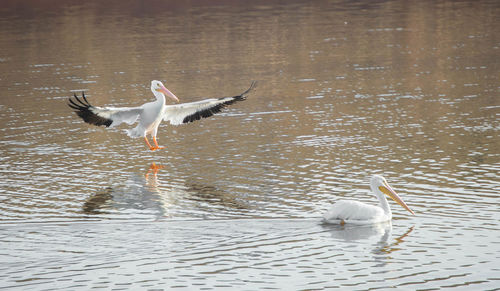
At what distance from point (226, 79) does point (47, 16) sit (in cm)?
2567

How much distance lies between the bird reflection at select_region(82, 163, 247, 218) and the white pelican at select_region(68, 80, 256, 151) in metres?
1.55

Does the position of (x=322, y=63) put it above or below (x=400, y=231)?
above

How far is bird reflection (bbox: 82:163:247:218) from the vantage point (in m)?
11.1

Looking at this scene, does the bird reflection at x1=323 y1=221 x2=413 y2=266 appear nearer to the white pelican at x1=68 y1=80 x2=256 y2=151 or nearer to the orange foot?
the orange foot

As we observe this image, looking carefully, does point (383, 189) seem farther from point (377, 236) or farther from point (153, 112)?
point (153, 112)

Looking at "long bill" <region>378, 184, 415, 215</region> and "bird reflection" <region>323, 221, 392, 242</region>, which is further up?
"long bill" <region>378, 184, 415, 215</region>

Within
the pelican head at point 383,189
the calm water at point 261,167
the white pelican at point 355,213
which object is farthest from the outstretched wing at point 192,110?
the white pelican at point 355,213

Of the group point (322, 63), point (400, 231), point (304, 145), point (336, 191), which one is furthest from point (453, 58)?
point (400, 231)

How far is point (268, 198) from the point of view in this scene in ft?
37.8

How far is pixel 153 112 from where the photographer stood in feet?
48.8

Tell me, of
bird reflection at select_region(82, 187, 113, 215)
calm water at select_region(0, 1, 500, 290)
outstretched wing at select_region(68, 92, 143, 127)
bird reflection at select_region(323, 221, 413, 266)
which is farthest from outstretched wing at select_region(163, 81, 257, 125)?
bird reflection at select_region(323, 221, 413, 266)

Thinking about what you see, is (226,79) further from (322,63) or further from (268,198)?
(268,198)

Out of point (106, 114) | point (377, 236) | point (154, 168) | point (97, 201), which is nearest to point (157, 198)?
point (97, 201)

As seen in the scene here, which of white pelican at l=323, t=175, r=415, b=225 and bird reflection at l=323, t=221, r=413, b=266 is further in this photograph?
white pelican at l=323, t=175, r=415, b=225
